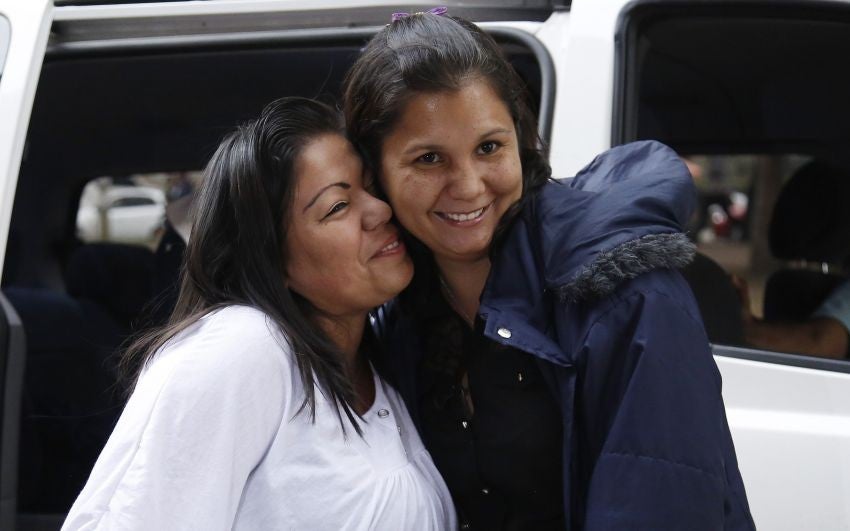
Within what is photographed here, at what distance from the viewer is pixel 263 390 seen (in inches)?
60.7

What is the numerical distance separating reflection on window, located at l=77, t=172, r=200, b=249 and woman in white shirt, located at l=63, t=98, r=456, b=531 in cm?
201

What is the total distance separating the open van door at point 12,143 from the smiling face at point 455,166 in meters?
1.00

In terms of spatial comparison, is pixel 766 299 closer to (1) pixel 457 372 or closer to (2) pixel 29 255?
(1) pixel 457 372

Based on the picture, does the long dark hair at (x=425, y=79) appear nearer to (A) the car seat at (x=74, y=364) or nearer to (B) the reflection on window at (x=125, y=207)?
(A) the car seat at (x=74, y=364)

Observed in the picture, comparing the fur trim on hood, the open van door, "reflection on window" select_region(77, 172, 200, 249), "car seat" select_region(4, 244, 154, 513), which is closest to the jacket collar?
the fur trim on hood

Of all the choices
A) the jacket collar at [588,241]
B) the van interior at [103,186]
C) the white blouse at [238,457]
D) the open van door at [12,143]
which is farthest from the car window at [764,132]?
the open van door at [12,143]

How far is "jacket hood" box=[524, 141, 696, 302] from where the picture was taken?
1.44 metres

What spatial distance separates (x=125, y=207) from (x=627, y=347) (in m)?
3.50

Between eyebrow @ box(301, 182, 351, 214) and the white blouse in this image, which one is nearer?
the white blouse

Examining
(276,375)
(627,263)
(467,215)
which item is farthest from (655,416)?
(276,375)

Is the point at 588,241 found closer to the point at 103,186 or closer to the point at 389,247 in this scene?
the point at 389,247

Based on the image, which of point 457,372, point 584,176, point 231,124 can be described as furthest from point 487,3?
point 231,124

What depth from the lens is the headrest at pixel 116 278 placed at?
3686 millimetres

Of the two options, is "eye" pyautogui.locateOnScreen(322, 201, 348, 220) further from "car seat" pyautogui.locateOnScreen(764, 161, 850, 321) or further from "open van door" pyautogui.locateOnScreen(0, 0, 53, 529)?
"car seat" pyautogui.locateOnScreen(764, 161, 850, 321)
